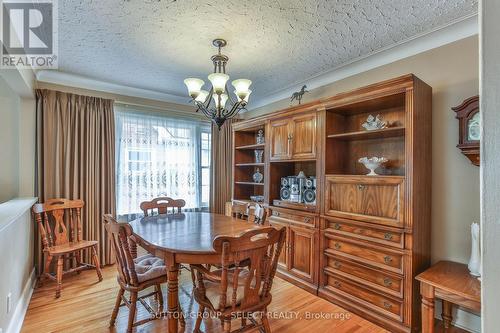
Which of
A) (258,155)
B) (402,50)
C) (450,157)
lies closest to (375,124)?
(450,157)

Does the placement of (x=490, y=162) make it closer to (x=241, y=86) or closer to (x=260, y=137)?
(x=241, y=86)

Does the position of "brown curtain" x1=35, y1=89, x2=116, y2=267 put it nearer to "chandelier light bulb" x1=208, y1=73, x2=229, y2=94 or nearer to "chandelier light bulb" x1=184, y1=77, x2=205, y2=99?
"chandelier light bulb" x1=184, y1=77, x2=205, y2=99

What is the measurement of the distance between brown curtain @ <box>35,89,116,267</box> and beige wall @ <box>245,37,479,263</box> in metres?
3.72

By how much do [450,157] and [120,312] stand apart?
10.6ft

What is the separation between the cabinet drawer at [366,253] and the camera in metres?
2.13

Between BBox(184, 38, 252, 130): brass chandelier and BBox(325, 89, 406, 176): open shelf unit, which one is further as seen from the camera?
BBox(325, 89, 406, 176): open shelf unit

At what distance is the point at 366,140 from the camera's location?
2812 millimetres

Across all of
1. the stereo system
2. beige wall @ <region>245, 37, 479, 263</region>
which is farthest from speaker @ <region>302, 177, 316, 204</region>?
beige wall @ <region>245, 37, 479, 263</region>

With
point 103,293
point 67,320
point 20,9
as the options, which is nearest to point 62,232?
point 103,293

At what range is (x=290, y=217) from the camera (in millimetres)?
3094

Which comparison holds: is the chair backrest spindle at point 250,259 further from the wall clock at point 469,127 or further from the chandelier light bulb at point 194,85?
the wall clock at point 469,127

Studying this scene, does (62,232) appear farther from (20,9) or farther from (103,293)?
(20,9)

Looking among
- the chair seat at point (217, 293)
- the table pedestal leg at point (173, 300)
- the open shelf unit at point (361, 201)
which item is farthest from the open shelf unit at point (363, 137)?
the table pedestal leg at point (173, 300)

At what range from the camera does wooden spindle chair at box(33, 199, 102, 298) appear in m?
2.76
